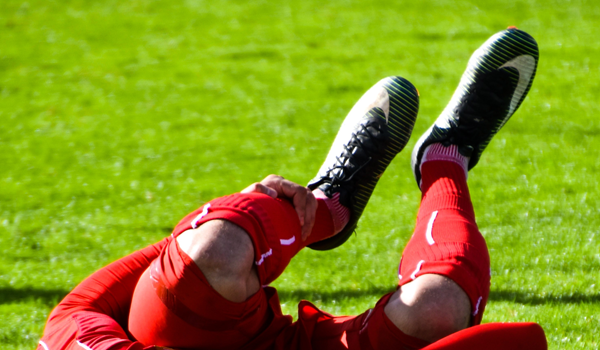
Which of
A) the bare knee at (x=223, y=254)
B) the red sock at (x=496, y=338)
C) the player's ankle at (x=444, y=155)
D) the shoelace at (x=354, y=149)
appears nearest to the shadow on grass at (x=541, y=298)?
the player's ankle at (x=444, y=155)

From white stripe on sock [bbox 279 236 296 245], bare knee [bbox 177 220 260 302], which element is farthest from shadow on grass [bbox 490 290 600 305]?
bare knee [bbox 177 220 260 302]

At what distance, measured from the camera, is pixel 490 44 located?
2.84 metres

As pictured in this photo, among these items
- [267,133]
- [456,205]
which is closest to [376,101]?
[456,205]

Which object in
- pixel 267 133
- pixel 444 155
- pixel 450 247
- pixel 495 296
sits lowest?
pixel 267 133

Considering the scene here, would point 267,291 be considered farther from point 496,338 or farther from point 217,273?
point 496,338

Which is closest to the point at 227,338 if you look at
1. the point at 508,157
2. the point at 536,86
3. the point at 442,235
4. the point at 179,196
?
the point at 442,235

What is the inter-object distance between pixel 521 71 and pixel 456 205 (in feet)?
3.88

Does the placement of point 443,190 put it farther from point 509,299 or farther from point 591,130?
point 591,130

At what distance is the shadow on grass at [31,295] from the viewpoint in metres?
2.87

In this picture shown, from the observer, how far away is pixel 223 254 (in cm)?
152

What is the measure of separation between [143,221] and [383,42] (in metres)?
4.22

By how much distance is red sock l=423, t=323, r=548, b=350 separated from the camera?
144 cm

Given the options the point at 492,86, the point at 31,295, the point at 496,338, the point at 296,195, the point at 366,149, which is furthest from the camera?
the point at 31,295

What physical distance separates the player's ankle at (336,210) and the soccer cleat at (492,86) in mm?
626
